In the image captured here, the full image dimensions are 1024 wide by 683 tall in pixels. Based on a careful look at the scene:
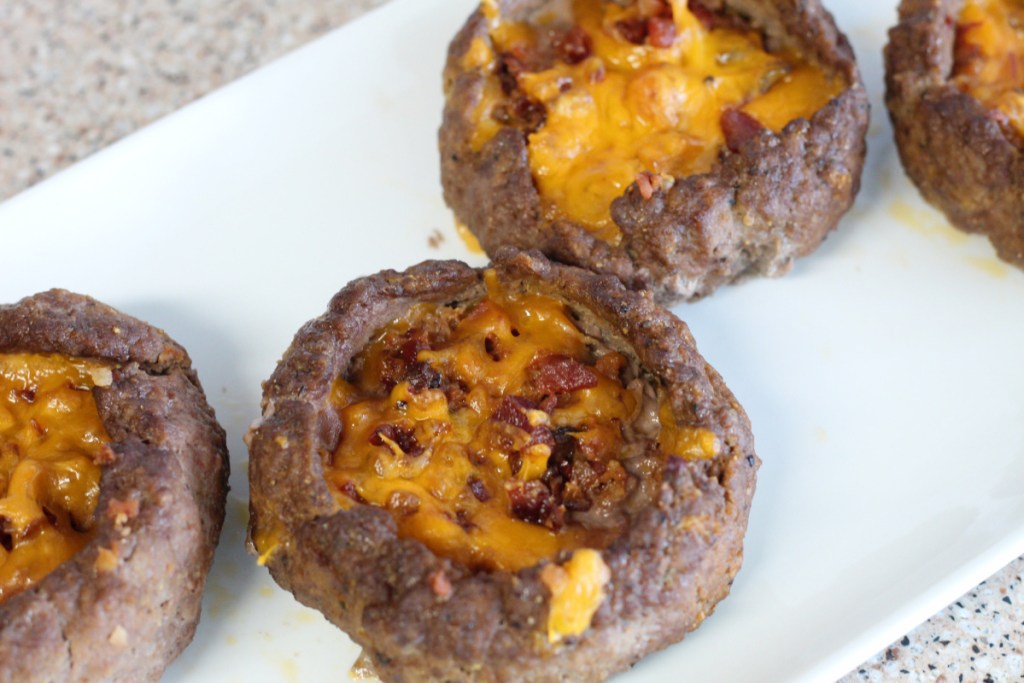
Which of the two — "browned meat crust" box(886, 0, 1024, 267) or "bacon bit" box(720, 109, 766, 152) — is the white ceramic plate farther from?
"bacon bit" box(720, 109, 766, 152)

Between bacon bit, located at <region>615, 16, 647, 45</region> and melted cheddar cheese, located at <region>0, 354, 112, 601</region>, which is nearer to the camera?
melted cheddar cheese, located at <region>0, 354, 112, 601</region>

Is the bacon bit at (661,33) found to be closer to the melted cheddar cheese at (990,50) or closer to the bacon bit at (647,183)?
the bacon bit at (647,183)

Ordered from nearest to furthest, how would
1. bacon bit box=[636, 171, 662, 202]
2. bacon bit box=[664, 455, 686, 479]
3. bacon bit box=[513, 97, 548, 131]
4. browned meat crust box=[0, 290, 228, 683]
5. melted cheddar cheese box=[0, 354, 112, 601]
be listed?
browned meat crust box=[0, 290, 228, 683] < melted cheddar cheese box=[0, 354, 112, 601] < bacon bit box=[664, 455, 686, 479] < bacon bit box=[636, 171, 662, 202] < bacon bit box=[513, 97, 548, 131]

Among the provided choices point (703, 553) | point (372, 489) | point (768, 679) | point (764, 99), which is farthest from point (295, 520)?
point (764, 99)

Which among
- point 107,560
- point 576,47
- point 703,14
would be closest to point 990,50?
point 703,14

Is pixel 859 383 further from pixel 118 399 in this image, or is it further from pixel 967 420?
pixel 118 399

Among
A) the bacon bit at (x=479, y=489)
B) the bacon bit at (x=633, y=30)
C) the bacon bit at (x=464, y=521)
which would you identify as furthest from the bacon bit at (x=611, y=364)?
the bacon bit at (x=633, y=30)

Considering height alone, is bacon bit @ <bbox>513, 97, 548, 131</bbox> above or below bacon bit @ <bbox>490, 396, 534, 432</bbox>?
above

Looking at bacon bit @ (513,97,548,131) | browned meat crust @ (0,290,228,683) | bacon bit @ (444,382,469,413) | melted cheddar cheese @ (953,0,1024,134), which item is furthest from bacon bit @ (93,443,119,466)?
melted cheddar cheese @ (953,0,1024,134)
